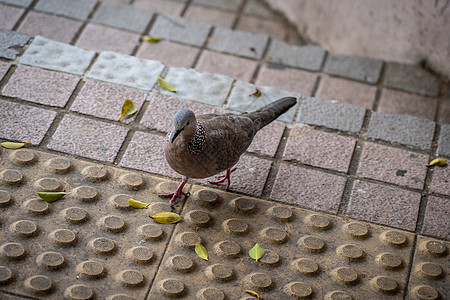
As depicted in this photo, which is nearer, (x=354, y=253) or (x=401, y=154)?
(x=354, y=253)

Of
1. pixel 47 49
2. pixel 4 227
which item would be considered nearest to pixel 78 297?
pixel 4 227

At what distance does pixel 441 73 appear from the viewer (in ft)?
14.8

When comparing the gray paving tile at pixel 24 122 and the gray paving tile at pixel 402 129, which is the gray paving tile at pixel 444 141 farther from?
the gray paving tile at pixel 24 122

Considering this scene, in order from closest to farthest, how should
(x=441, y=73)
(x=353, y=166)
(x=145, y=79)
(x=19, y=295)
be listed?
(x=19, y=295)
(x=353, y=166)
(x=145, y=79)
(x=441, y=73)

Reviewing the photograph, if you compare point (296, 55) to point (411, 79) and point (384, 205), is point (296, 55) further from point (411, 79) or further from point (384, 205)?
point (384, 205)

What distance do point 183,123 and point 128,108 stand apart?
40.7 inches

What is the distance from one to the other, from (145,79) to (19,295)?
6.75 ft

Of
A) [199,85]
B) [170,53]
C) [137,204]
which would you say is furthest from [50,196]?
[170,53]

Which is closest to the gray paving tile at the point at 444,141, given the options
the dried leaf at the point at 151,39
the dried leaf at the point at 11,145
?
the dried leaf at the point at 151,39

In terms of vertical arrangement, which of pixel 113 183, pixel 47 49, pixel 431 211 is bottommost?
pixel 431 211

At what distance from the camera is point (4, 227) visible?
301 centimetres

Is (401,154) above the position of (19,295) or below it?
below

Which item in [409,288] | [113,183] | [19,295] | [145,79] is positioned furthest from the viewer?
[145,79]

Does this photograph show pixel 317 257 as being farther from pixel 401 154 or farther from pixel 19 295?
pixel 19 295
